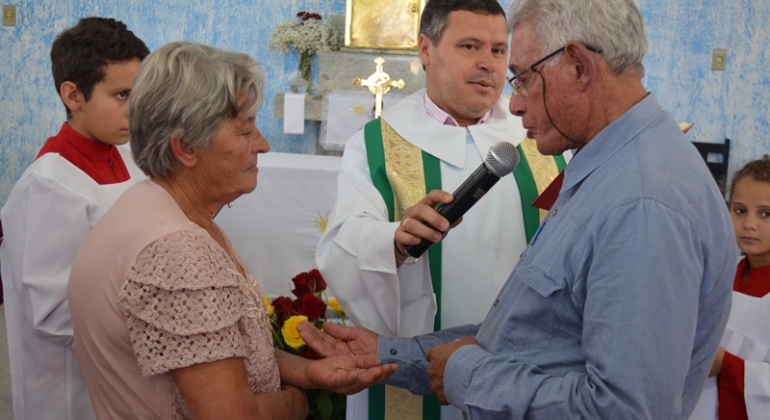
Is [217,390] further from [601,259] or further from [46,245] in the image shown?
[46,245]

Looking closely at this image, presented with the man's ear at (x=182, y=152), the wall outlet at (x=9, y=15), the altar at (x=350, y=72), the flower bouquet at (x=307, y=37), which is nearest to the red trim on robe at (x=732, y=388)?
the man's ear at (x=182, y=152)

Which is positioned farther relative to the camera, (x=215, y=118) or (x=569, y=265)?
(x=215, y=118)

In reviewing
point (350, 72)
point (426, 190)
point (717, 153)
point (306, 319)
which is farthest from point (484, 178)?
point (717, 153)

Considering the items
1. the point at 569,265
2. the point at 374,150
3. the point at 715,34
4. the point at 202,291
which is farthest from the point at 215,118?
the point at 715,34

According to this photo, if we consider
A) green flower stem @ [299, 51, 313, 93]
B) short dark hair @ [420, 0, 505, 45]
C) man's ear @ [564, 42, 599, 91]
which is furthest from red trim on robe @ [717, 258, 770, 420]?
green flower stem @ [299, 51, 313, 93]

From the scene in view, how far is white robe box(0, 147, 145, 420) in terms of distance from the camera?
2227mm

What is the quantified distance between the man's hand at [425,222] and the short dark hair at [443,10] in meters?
0.85

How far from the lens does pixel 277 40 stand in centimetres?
734

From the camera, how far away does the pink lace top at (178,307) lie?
1489 mm

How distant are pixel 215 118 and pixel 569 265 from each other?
775 mm

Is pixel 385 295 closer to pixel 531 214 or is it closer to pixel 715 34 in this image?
pixel 531 214

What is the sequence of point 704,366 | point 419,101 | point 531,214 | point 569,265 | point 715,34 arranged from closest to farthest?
point 569,265, point 704,366, point 531,214, point 419,101, point 715,34

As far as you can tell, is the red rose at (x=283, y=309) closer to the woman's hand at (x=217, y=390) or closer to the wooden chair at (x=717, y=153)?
the woman's hand at (x=217, y=390)

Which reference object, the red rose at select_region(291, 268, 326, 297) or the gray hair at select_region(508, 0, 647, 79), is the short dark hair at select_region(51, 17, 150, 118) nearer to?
the red rose at select_region(291, 268, 326, 297)
